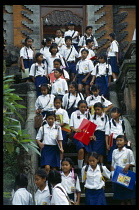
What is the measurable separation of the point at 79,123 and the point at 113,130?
2.62 feet

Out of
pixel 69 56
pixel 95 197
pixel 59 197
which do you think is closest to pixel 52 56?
pixel 69 56

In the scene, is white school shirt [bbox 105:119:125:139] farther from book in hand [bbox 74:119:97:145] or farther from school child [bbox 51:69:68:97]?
school child [bbox 51:69:68:97]

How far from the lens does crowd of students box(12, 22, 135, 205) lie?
9.05 metres

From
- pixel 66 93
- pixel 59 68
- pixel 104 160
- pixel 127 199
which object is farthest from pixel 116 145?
pixel 59 68

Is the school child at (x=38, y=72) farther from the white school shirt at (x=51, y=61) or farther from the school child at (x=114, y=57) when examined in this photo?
the school child at (x=114, y=57)

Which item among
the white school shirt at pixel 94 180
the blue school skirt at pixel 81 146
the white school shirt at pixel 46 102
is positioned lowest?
the white school shirt at pixel 94 180

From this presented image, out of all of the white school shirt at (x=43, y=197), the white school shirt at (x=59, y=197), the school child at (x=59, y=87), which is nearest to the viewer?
the white school shirt at (x=59, y=197)

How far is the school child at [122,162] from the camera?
9633 mm

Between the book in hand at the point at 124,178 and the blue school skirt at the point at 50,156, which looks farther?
the blue school skirt at the point at 50,156

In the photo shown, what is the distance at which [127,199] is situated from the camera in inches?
381

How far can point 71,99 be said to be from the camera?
12188mm

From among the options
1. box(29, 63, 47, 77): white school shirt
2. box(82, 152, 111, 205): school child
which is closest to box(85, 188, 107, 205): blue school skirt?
box(82, 152, 111, 205): school child

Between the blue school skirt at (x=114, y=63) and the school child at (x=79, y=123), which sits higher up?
the blue school skirt at (x=114, y=63)

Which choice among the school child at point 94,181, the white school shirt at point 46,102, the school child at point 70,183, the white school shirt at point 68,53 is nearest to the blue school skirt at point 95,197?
the school child at point 94,181
